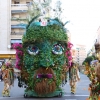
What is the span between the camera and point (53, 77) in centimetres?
1275

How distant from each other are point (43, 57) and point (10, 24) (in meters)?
30.9

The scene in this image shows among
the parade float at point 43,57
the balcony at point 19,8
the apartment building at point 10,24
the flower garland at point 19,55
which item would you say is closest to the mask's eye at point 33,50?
the parade float at point 43,57

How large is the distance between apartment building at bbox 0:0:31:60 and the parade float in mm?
27996

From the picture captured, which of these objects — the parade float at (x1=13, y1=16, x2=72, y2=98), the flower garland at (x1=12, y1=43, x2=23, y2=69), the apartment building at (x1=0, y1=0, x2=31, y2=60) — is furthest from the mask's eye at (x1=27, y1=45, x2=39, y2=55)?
the apartment building at (x1=0, y1=0, x2=31, y2=60)

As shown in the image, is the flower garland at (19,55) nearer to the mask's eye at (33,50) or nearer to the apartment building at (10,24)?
the mask's eye at (33,50)

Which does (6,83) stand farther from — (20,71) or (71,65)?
(71,65)

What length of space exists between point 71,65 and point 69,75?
19.4 inches

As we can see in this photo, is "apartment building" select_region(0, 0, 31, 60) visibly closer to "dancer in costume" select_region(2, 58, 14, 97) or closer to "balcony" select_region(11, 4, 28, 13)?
"balcony" select_region(11, 4, 28, 13)

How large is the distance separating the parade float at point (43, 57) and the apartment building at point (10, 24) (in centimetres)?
2800

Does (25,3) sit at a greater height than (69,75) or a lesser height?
greater

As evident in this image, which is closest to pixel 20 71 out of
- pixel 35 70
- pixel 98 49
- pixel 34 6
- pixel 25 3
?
pixel 35 70

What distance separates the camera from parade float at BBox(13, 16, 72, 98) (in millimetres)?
12570

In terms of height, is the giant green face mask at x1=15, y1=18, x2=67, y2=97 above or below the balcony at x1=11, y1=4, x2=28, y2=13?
below

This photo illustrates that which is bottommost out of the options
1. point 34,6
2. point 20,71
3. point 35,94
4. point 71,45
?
point 35,94
